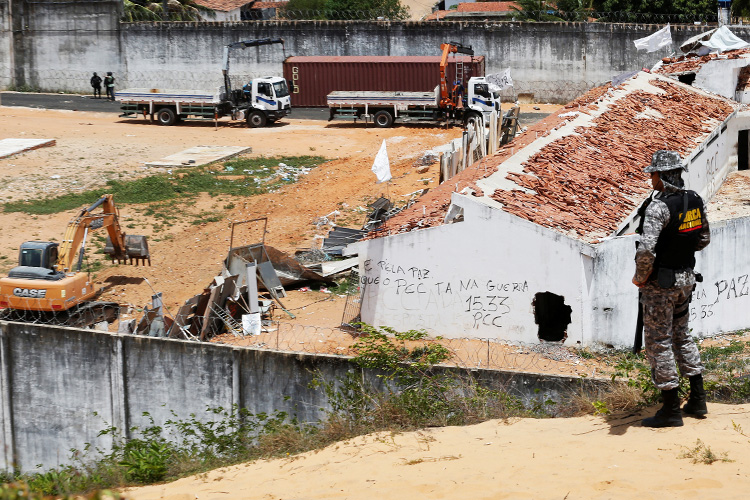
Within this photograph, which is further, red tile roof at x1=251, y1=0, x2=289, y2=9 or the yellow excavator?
red tile roof at x1=251, y1=0, x2=289, y2=9

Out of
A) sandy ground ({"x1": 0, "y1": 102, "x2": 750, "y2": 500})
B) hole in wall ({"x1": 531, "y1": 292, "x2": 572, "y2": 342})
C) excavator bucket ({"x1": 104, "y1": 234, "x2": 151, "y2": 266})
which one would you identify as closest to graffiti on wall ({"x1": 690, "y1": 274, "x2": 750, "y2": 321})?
hole in wall ({"x1": 531, "y1": 292, "x2": 572, "y2": 342})

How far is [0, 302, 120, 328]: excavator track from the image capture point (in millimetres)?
16000

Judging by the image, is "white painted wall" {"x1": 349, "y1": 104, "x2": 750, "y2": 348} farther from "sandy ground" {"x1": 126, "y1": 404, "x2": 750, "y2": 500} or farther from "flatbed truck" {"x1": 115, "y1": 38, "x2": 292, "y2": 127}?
"flatbed truck" {"x1": 115, "y1": 38, "x2": 292, "y2": 127}

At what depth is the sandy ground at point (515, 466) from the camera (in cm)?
640

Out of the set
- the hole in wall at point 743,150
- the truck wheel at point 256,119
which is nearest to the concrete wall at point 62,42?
the truck wheel at point 256,119

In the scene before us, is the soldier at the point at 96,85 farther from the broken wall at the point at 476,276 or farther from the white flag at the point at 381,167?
the broken wall at the point at 476,276

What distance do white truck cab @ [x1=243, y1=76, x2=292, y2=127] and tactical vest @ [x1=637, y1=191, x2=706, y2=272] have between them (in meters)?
30.2

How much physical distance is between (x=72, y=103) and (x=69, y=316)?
27.5 meters

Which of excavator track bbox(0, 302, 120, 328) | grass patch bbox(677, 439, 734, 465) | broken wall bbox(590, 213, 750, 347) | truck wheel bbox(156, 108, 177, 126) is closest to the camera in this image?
grass patch bbox(677, 439, 734, 465)

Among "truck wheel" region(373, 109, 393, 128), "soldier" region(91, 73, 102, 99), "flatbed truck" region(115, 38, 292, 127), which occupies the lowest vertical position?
"truck wheel" region(373, 109, 393, 128)

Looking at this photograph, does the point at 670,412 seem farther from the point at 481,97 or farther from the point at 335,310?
the point at 481,97

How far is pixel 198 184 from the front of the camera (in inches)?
1070

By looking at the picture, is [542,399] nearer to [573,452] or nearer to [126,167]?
[573,452]

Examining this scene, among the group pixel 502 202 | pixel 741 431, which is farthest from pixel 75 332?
pixel 741 431
